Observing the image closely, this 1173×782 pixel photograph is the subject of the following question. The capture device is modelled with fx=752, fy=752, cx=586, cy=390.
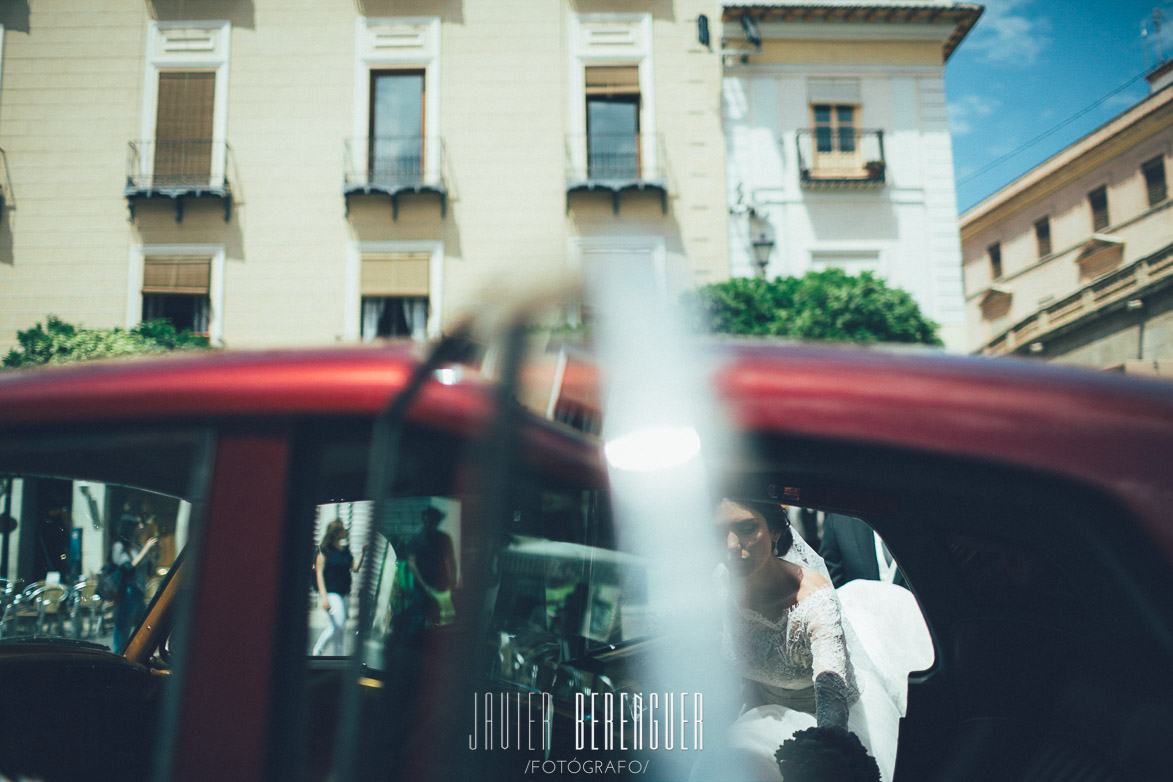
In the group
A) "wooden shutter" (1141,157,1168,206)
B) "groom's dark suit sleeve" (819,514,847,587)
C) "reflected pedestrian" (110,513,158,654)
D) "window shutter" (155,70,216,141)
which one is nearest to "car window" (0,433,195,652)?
"reflected pedestrian" (110,513,158,654)

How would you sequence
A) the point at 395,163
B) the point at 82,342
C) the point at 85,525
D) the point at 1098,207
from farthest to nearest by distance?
the point at 1098,207 → the point at 395,163 → the point at 82,342 → the point at 85,525

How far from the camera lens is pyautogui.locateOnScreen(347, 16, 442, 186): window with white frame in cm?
1288

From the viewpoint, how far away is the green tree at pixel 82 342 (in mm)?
10672

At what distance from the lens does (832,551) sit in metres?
2.43

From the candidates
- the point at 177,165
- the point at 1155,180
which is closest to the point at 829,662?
the point at 177,165

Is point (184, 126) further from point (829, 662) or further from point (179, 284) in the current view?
point (829, 662)

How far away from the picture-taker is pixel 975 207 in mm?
29719

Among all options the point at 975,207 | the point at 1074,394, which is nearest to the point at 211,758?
the point at 1074,394

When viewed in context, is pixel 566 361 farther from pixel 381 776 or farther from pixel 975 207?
pixel 975 207

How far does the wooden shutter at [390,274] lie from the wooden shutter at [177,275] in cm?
264

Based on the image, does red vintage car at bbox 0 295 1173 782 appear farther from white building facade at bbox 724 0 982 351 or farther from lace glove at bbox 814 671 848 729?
white building facade at bbox 724 0 982 351

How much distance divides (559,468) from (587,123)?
1322cm

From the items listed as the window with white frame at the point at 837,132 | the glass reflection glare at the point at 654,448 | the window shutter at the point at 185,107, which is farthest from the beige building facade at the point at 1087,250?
the glass reflection glare at the point at 654,448

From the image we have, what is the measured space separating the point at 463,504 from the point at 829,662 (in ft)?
4.06
